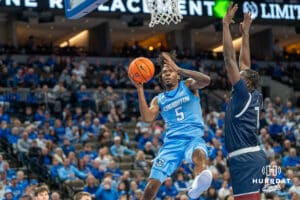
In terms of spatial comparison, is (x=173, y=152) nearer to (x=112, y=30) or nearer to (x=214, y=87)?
(x=214, y=87)

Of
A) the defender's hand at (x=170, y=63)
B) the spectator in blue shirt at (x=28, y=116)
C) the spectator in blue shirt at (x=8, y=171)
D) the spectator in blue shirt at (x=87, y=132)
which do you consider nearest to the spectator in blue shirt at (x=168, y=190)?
the spectator in blue shirt at (x=87, y=132)

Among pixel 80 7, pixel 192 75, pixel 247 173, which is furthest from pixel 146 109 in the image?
pixel 247 173

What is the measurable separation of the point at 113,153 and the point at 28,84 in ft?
19.1

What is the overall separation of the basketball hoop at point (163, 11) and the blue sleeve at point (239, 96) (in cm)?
328

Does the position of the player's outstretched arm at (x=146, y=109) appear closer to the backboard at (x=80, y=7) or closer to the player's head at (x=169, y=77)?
the player's head at (x=169, y=77)

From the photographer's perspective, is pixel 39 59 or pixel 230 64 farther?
pixel 39 59

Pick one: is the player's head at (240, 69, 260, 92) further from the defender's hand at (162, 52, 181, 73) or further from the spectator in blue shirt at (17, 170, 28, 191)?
the spectator in blue shirt at (17, 170, 28, 191)

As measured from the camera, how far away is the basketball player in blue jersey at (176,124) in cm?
1088

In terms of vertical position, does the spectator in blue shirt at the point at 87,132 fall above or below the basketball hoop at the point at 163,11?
below

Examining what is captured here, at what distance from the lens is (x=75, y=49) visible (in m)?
33.5

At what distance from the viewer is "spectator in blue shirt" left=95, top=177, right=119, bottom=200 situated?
1867 centimetres

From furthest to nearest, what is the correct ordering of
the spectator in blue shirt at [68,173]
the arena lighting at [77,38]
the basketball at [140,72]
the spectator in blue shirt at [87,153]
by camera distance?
the arena lighting at [77,38]
the spectator in blue shirt at [87,153]
the spectator in blue shirt at [68,173]
the basketball at [140,72]

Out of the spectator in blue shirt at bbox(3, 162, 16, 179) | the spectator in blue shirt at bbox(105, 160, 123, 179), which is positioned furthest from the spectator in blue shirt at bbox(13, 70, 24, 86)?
the spectator in blue shirt at bbox(105, 160, 123, 179)

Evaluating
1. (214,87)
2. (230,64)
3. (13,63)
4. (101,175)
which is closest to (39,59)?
(13,63)
